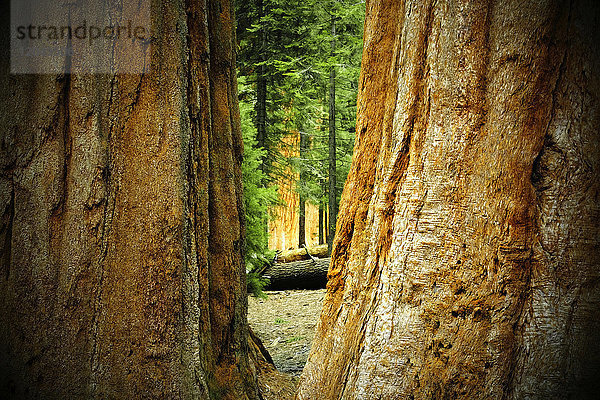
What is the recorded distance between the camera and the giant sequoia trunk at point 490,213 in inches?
75.0

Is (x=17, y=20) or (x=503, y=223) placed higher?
(x=17, y=20)

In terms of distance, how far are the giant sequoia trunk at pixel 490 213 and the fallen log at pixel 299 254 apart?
30.3 feet

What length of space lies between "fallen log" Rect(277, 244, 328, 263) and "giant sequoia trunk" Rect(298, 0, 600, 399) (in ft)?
30.3

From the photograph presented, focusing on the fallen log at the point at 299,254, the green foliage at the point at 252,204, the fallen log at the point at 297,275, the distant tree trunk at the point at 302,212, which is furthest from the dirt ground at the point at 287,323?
the distant tree trunk at the point at 302,212

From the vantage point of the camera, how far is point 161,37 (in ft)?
8.32

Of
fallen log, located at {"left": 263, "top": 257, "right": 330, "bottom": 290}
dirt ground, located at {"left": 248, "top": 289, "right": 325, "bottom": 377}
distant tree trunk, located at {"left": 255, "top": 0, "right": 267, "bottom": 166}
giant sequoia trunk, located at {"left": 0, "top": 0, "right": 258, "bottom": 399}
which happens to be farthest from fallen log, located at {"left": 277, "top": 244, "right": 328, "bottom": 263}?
giant sequoia trunk, located at {"left": 0, "top": 0, "right": 258, "bottom": 399}

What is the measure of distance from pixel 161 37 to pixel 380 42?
1.38 meters

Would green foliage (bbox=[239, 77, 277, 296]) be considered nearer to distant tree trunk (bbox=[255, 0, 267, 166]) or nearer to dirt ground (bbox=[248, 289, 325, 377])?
dirt ground (bbox=[248, 289, 325, 377])

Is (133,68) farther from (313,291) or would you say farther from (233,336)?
(313,291)

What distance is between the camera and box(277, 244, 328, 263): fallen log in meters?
11.6

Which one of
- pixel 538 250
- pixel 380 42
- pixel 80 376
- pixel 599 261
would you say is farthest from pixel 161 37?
pixel 599 261

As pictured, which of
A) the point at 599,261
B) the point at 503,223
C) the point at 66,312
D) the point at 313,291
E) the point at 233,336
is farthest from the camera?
the point at 313,291

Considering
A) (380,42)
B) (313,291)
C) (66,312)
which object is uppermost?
(380,42)

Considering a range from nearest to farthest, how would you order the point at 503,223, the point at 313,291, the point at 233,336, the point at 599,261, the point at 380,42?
the point at 599,261, the point at 503,223, the point at 380,42, the point at 233,336, the point at 313,291
